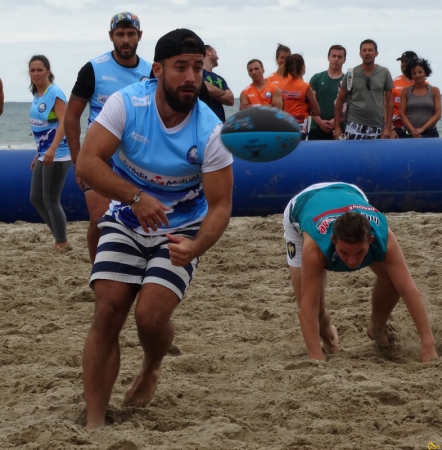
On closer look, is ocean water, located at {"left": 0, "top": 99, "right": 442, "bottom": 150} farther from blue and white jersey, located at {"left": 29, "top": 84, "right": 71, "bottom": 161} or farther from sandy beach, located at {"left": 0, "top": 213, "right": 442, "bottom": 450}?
sandy beach, located at {"left": 0, "top": 213, "right": 442, "bottom": 450}

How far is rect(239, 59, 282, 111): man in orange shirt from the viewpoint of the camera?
1011 centimetres

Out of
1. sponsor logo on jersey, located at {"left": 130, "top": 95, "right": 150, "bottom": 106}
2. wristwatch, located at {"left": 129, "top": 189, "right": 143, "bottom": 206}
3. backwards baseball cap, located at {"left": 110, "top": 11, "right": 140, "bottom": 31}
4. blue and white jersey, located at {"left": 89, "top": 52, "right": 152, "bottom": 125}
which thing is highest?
backwards baseball cap, located at {"left": 110, "top": 11, "right": 140, "bottom": 31}

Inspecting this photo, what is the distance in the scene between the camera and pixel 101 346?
3697 millimetres

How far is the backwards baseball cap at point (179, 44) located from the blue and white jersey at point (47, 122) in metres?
4.48

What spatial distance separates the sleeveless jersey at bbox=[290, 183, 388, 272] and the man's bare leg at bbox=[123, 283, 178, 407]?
110 cm

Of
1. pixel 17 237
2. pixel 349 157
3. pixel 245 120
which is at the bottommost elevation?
pixel 17 237

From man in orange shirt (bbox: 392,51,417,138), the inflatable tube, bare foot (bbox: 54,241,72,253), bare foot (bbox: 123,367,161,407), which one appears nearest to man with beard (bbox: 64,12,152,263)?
bare foot (bbox: 123,367,161,407)

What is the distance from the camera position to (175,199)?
389cm

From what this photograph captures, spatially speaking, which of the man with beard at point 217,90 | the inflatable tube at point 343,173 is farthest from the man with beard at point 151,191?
the inflatable tube at point 343,173

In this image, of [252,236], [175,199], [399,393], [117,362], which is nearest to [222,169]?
[175,199]

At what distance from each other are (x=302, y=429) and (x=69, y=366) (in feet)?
5.48

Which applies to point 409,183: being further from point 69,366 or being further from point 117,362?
point 117,362

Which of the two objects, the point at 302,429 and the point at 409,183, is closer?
the point at 302,429

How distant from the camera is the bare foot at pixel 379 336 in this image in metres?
5.01
